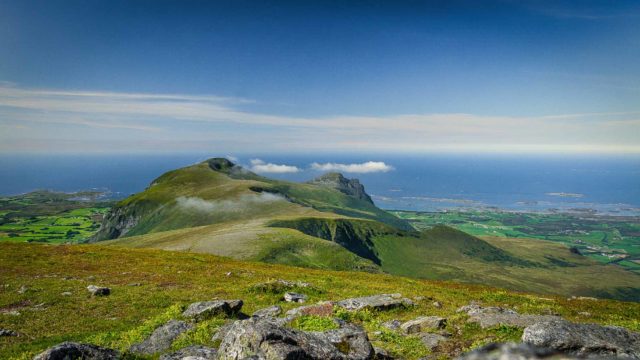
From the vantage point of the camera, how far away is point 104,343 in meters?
20.2

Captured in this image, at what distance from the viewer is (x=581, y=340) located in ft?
46.4

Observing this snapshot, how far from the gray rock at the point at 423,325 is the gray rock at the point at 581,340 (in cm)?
688

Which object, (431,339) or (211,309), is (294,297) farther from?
(431,339)

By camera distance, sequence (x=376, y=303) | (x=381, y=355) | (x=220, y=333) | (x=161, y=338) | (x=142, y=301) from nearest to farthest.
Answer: (x=381, y=355) < (x=220, y=333) < (x=161, y=338) < (x=376, y=303) < (x=142, y=301)

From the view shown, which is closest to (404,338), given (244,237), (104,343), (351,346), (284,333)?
(351,346)

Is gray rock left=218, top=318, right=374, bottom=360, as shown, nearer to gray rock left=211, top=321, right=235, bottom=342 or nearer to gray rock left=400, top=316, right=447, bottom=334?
gray rock left=211, top=321, right=235, bottom=342

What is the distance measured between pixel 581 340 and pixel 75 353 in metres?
19.8

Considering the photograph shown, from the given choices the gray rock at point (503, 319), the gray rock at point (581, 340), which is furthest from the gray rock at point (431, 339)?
the gray rock at point (581, 340)

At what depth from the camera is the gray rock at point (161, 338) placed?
1775 cm

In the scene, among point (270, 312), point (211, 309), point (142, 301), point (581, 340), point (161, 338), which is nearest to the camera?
point (581, 340)

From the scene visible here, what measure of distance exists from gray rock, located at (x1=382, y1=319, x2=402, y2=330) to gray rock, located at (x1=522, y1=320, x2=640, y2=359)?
28.7 feet

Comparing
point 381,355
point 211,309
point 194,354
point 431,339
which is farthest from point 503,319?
point 211,309

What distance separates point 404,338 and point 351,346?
5.28 metres

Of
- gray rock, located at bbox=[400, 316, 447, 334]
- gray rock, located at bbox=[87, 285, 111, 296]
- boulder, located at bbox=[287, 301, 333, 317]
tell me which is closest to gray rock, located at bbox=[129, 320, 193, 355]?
boulder, located at bbox=[287, 301, 333, 317]
